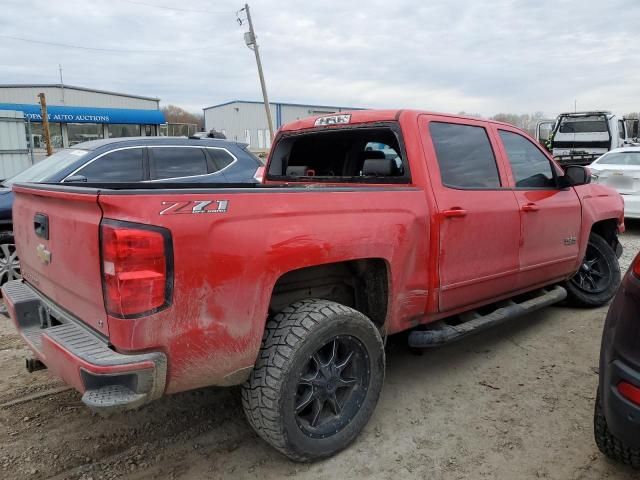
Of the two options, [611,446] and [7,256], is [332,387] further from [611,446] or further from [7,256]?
[7,256]

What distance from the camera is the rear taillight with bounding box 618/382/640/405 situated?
208 cm

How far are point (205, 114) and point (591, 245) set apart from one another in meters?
63.7

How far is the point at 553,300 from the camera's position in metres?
4.38

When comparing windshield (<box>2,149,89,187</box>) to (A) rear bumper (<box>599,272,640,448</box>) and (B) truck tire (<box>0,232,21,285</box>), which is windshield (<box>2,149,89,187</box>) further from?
(A) rear bumper (<box>599,272,640,448</box>)

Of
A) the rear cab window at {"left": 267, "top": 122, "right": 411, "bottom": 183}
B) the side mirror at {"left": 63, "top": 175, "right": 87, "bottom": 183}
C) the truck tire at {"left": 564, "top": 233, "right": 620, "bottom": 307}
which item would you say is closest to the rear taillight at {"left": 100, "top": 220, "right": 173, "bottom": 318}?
the rear cab window at {"left": 267, "top": 122, "right": 411, "bottom": 183}

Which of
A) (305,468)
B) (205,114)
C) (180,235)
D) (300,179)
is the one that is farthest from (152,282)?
(205,114)

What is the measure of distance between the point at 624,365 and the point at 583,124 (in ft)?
56.8

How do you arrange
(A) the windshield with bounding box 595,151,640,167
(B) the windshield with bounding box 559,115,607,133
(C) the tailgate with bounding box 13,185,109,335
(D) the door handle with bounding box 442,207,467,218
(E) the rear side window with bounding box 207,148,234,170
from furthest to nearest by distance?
(B) the windshield with bounding box 559,115,607,133 < (A) the windshield with bounding box 595,151,640,167 < (E) the rear side window with bounding box 207,148,234,170 < (D) the door handle with bounding box 442,207,467,218 < (C) the tailgate with bounding box 13,185,109,335

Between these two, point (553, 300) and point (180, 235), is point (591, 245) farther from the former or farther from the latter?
point (180, 235)

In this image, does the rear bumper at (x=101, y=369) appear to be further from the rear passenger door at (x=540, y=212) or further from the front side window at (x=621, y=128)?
the front side window at (x=621, y=128)

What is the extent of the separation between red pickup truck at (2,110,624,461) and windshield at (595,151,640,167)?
6699 mm

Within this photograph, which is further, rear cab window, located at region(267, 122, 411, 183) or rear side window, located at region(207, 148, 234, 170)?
rear side window, located at region(207, 148, 234, 170)

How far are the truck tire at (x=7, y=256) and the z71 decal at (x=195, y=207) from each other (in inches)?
174

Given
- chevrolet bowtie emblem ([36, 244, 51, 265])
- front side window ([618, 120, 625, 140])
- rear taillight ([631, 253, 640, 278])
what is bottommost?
rear taillight ([631, 253, 640, 278])
